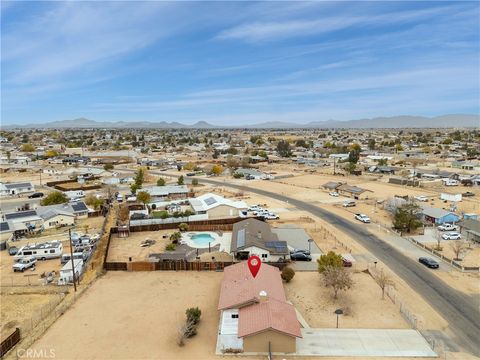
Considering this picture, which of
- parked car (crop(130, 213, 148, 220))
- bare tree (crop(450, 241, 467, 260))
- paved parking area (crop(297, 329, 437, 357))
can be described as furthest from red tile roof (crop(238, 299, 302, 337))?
parked car (crop(130, 213, 148, 220))

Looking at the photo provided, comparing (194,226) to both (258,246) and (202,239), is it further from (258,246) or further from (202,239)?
(258,246)

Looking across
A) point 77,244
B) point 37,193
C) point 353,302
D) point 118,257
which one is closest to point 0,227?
point 77,244

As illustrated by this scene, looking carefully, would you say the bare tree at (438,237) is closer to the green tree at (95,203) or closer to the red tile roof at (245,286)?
the red tile roof at (245,286)

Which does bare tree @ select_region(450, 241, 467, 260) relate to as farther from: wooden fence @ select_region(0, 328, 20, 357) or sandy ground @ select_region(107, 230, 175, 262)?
wooden fence @ select_region(0, 328, 20, 357)

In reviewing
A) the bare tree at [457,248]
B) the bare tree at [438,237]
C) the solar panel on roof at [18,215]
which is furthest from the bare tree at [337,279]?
the solar panel on roof at [18,215]

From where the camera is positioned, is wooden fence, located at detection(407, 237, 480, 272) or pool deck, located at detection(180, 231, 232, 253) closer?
wooden fence, located at detection(407, 237, 480, 272)

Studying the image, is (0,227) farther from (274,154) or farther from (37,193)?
(274,154)

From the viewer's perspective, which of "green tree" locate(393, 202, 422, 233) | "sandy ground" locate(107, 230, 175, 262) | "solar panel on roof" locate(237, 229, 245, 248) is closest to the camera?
"solar panel on roof" locate(237, 229, 245, 248)
